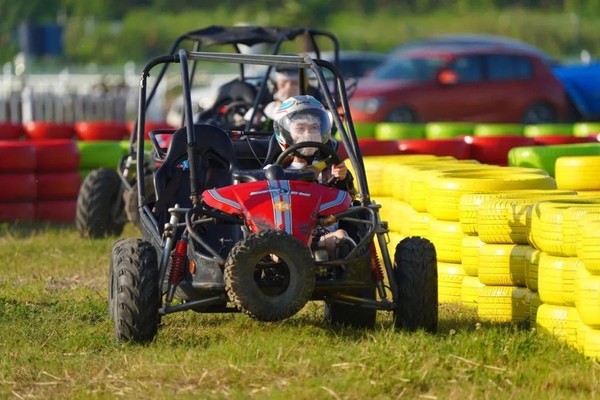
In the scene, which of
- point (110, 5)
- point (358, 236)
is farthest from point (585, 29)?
point (358, 236)

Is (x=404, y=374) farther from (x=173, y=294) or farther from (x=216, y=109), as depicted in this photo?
(x=216, y=109)

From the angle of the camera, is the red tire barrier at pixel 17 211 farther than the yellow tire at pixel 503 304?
Yes

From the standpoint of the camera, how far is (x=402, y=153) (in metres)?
14.1

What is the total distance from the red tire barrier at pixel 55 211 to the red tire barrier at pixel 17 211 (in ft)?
0.26

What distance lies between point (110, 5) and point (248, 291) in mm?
43898

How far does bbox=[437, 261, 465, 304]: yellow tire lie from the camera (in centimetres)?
890

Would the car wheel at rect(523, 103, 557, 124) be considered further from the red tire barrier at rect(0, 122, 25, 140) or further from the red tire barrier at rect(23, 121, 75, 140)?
the red tire barrier at rect(0, 122, 25, 140)

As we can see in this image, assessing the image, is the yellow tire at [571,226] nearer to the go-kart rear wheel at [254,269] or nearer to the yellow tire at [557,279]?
the yellow tire at [557,279]

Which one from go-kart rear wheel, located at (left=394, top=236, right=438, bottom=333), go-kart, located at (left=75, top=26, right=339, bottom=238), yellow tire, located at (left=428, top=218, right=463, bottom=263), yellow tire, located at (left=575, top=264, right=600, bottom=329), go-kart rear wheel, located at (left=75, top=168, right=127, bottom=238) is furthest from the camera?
go-kart rear wheel, located at (left=75, top=168, right=127, bottom=238)

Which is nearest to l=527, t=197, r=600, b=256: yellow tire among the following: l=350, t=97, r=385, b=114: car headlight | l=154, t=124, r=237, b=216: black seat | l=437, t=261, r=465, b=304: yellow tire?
l=437, t=261, r=465, b=304: yellow tire

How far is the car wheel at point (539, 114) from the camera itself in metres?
25.2

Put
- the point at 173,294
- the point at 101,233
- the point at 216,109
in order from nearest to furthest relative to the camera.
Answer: the point at 173,294 → the point at 101,233 → the point at 216,109

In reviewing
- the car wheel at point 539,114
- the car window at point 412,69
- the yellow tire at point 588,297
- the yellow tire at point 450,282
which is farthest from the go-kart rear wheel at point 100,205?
the car wheel at point 539,114

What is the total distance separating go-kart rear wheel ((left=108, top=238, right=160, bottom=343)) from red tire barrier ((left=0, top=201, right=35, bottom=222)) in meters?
6.84
